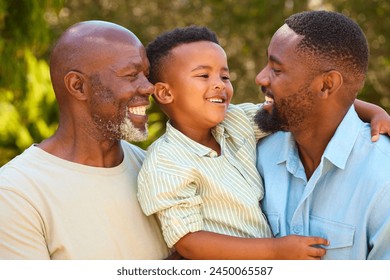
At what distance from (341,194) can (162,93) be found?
0.98 metres

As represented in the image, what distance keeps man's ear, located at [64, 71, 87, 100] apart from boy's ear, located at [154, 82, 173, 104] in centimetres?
42

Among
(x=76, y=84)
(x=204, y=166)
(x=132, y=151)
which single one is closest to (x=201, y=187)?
(x=204, y=166)

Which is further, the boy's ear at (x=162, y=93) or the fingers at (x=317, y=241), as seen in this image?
the boy's ear at (x=162, y=93)

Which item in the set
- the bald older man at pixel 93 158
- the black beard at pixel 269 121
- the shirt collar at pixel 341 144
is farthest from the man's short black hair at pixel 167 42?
the shirt collar at pixel 341 144

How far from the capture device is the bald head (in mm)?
3051

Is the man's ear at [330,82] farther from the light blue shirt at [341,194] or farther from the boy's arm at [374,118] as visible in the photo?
the boy's arm at [374,118]

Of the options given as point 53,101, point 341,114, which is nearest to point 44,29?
point 53,101

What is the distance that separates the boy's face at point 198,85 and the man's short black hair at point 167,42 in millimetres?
32

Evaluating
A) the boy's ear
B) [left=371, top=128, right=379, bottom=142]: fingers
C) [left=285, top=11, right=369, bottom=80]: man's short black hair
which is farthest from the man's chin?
[left=371, top=128, right=379, bottom=142]: fingers

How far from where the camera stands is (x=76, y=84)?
3.08 meters

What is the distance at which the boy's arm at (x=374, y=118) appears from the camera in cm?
316

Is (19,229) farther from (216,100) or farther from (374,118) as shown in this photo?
(374,118)

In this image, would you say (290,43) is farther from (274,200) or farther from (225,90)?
(274,200)

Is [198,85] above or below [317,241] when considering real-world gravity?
above
